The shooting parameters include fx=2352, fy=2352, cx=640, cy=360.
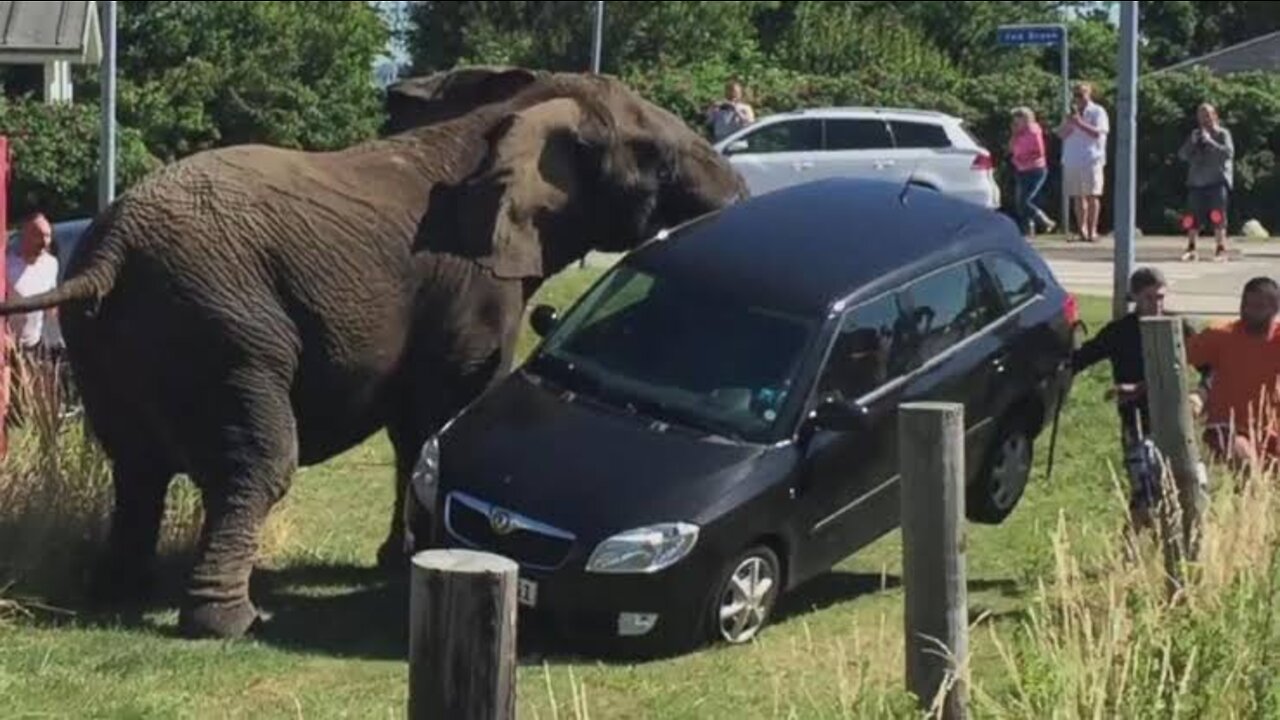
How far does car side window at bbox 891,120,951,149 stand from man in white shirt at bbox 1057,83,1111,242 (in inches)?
109

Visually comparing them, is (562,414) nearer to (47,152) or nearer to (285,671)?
(285,671)

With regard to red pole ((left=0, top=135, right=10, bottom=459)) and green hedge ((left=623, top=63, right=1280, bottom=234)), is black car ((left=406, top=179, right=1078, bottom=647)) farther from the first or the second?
green hedge ((left=623, top=63, right=1280, bottom=234))

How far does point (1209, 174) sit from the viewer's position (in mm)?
20875

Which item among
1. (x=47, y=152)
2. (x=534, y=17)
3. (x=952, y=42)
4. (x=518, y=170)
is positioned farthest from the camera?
(x=952, y=42)

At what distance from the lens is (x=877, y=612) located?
35.0 feet

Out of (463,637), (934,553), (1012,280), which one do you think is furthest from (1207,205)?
(463,637)

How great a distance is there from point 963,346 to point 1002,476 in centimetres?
79

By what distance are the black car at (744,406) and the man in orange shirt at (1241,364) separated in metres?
1.12

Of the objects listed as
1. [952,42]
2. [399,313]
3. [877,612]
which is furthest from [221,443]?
[952,42]

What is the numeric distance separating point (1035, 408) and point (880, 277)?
4.45 ft

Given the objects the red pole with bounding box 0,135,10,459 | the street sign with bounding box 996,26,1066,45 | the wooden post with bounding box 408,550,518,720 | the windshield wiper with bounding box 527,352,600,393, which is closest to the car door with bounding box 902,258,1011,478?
the windshield wiper with bounding box 527,352,600,393

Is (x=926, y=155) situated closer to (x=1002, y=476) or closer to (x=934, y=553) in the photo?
(x=1002, y=476)

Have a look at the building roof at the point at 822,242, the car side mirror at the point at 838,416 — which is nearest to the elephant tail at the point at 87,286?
the building roof at the point at 822,242

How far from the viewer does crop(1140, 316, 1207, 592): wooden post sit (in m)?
8.69
